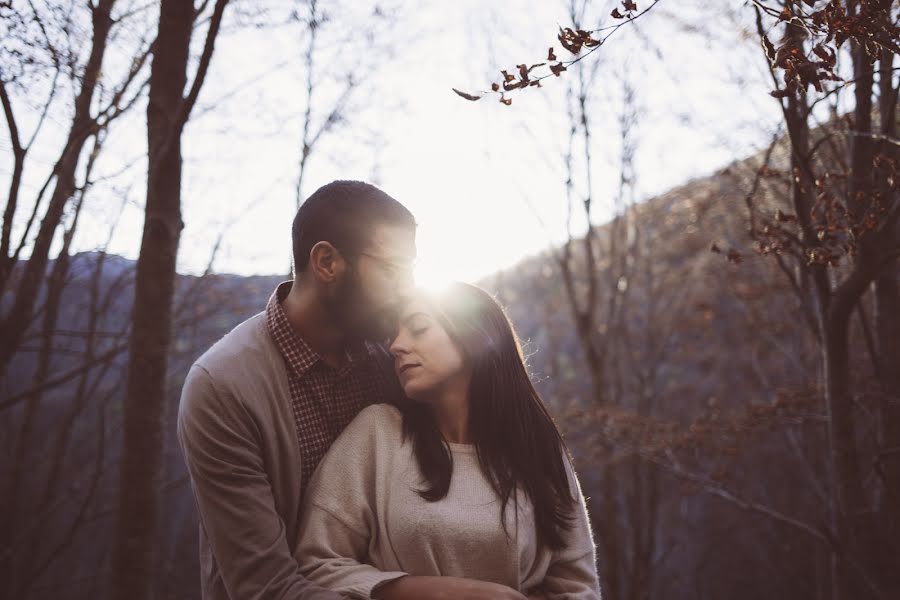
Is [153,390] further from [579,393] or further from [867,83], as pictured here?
[579,393]

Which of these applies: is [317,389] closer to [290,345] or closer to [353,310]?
[290,345]

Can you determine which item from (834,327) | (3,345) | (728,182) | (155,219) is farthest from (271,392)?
(728,182)

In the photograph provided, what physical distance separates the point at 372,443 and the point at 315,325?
417 millimetres

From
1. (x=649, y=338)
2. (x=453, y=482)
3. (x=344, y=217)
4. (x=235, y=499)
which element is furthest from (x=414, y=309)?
(x=649, y=338)

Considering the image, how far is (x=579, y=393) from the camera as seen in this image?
13125mm

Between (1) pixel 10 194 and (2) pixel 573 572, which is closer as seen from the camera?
(2) pixel 573 572

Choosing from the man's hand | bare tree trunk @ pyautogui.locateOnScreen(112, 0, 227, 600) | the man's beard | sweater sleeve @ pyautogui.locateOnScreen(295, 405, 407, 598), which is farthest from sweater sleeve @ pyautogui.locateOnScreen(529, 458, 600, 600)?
bare tree trunk @ pyautogui.locateOnScreen(112, 0, 227, 600)

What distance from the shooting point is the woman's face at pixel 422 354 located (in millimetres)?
2143

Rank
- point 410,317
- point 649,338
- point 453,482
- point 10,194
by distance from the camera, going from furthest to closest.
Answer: point 649,338
point 10,194
point 410,317
point 453,482

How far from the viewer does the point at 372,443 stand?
6.94 feet

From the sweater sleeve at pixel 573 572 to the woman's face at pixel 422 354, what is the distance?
2.03ft

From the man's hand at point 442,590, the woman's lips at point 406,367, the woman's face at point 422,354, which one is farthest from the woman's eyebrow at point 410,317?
the man's hand at point 442,590

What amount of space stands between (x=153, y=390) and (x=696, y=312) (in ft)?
28.9

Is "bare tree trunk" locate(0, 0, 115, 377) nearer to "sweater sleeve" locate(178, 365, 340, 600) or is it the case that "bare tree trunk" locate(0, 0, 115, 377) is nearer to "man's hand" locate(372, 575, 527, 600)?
"sweater sleeve" locate(178, 365, 340, 600)
